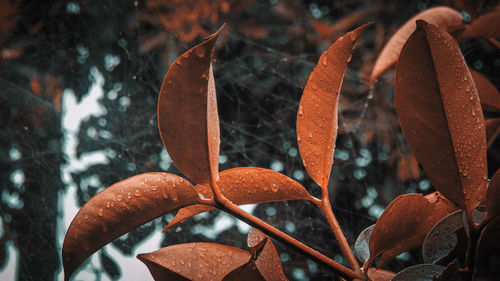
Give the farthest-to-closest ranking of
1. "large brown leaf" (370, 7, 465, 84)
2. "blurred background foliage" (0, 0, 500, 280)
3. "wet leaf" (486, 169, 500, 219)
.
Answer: "blurred background foliage" (0, 0, 500, 280)
"large brown leaf" (370, 7, 465, 84)
"wet leaf" (486, 169, 500, 219)

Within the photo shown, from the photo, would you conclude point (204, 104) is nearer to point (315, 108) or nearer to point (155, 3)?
point (315, 108)

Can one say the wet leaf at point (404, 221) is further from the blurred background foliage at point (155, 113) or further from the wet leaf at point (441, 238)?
the blurred background foliage at point (155, 113)

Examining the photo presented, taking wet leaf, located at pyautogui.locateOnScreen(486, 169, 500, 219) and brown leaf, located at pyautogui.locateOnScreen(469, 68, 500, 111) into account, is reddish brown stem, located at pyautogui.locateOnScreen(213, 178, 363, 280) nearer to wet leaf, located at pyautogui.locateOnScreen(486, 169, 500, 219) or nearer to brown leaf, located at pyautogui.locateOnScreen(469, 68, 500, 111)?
wet leaf, located at pyautogui.locateOnScreen(486, 169, 500, 219)

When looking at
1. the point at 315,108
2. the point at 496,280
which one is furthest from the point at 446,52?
the point at 496,280

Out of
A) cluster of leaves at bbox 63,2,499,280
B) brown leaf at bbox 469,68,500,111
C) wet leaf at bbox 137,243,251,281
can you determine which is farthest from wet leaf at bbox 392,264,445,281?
brown leaf at bbox 469,68,500,111

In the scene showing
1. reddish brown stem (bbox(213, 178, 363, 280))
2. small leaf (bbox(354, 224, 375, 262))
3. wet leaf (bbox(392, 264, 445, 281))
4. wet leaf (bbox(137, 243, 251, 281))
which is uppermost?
reddish brown stem (bbox(213, 178, 363, 280))

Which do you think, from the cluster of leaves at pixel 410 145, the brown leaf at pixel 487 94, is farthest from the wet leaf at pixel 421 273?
the brown leaf at pixel 487 94
